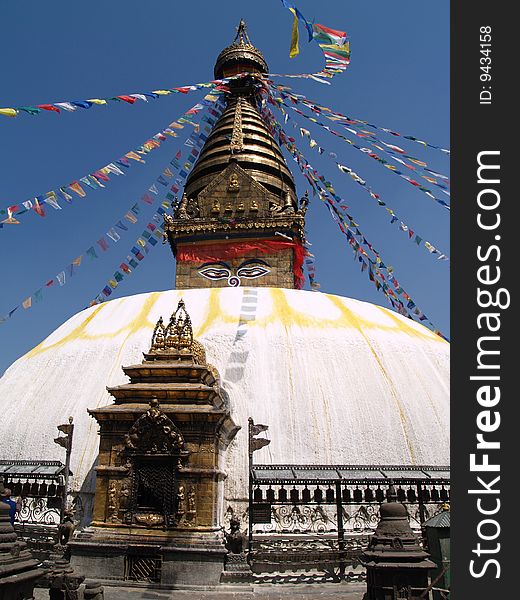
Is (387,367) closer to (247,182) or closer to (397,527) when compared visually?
(397,527)

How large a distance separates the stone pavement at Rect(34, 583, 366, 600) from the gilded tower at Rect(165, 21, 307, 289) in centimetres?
1260

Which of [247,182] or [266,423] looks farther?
[247,182]

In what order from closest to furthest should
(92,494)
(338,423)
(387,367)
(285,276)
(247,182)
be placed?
(92,494), (338,423), (387,367), (285,276), (247,182)

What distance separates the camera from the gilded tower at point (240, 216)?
19328 millimetres

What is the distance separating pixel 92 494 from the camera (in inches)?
378

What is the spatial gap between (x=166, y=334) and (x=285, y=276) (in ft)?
34.2

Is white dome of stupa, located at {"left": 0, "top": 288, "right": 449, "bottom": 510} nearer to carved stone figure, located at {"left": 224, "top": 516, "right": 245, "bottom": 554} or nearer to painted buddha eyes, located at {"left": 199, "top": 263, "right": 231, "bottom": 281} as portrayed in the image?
carved stone figure, located at {"left": 224, "top": 516, "right": 245, "bottom": 554}

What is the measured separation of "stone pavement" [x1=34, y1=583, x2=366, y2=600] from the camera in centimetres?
620

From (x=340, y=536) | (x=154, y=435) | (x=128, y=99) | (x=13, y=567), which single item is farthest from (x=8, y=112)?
(x=340, y=536)

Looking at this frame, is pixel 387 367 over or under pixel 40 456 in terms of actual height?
over

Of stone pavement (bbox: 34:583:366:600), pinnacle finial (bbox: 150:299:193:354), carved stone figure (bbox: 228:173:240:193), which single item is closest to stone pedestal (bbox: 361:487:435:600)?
stone pavement (bbox: 34:583:366:600)

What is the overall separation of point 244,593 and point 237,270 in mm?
13677

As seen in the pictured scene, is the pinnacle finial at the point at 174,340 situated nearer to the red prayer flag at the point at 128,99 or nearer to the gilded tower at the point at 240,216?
the red prayer flag at the point at 128,99

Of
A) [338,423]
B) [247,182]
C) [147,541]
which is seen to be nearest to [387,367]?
[338,423]
